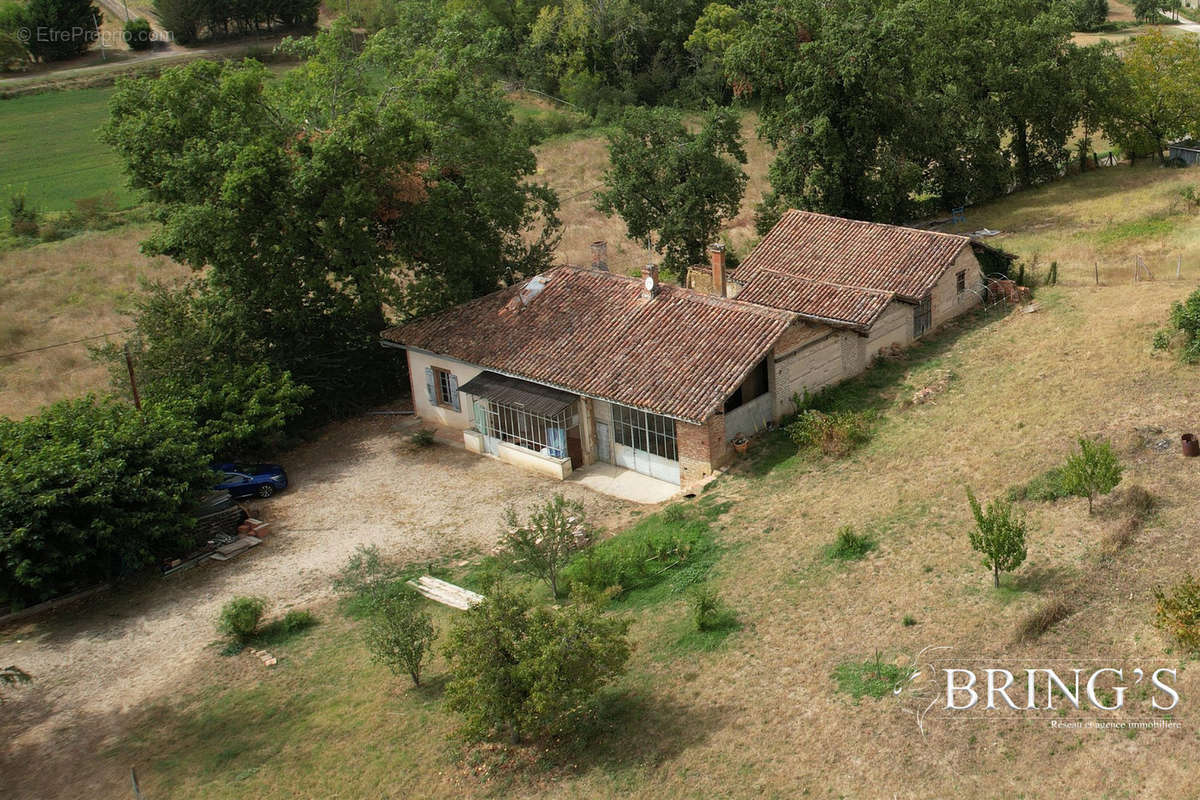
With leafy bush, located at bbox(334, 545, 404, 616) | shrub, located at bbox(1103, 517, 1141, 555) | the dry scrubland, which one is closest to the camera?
the dry scrubland

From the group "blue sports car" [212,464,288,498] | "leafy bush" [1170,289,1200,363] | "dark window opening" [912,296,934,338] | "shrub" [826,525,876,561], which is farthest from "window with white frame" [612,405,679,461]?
"leafy bush" [1170,289,1200,363]

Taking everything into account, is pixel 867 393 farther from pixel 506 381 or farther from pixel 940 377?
pixel 506 381

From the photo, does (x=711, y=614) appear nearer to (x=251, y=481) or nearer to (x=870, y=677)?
(x=870, y=677)

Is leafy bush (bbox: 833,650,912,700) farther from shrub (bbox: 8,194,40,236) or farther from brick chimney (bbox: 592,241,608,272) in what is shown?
shrub (bbox: 8,194,40,236)

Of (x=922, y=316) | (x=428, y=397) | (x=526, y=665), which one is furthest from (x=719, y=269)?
(x=526, y=665)

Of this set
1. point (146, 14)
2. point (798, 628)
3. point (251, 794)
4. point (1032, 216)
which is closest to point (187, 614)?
point (251, 794)

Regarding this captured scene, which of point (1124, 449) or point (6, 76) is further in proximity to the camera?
point (6, 76)
